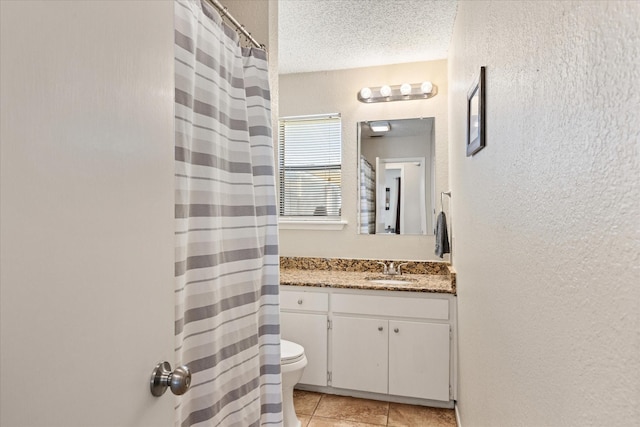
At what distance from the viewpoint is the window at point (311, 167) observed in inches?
130

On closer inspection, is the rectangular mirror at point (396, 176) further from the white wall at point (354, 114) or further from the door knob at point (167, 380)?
the door knob at point (167, 380)

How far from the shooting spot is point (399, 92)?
3.07 meters

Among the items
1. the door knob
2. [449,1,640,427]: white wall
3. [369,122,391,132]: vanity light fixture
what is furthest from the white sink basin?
the door knob

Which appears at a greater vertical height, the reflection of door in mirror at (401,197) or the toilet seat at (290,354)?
the reflection of door in mirror at (401,197)

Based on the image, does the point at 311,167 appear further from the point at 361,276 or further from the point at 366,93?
the point at 361,276

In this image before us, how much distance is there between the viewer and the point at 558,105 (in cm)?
71

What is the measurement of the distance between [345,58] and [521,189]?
7.80ft

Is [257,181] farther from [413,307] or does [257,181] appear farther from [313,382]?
[313,382]

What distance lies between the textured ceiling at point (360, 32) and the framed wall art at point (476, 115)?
90 cm

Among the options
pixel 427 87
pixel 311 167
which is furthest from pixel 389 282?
pixel 427 87

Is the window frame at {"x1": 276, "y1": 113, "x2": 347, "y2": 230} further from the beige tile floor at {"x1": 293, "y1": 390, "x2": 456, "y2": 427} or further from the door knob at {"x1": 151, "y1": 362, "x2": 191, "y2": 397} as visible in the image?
the door knob at {"x1": 151, "y1": 362, "x2": 191, "y2": 397}

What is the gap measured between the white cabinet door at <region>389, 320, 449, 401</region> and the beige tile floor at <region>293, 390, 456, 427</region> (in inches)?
3.8

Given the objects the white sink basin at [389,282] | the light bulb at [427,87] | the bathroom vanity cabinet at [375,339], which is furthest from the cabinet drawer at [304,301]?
the light bulb at [427,87]

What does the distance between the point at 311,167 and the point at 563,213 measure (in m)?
2.75
